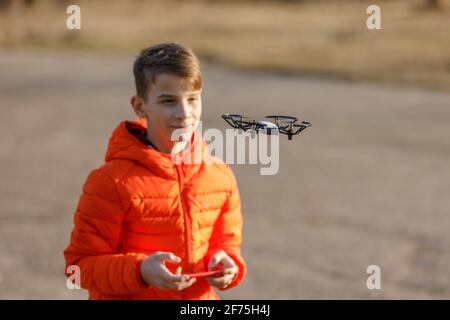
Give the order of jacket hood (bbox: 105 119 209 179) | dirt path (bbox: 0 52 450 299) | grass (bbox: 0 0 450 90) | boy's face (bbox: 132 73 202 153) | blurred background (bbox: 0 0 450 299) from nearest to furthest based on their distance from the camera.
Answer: boy's face (bbox: 132 73 202 153)
jacket hood (bbox: 105 119 209 179)
dirt path (bbox: 0 52 450 299)
blurred background (bbox: 0 0 450 299)
grass (bbox: 0 0 450 90)

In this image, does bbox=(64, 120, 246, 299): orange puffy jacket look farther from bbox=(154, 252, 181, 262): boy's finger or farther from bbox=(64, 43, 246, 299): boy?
bbox=(154, 252, 181, 262): boy's finger

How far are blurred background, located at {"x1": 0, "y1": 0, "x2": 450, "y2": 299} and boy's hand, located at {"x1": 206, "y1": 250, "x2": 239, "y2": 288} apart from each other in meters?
2.75

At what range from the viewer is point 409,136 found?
1177 centimetres

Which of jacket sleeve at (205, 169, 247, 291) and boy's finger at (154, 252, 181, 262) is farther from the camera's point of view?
jacket sleeve at (205, 169, 247, 291)

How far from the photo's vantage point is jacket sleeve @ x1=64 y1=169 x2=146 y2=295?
11.5ft

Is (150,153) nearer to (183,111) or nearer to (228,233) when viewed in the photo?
(183,111)

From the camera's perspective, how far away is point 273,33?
24.2m

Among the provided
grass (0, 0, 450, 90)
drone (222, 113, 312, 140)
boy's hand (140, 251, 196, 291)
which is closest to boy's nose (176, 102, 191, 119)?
boy's hand (140, 251, 196, 291)

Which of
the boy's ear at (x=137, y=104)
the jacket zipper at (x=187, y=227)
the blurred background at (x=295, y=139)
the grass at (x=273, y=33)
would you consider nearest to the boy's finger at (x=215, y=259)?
the jacket zipper at (x=187, y=227)

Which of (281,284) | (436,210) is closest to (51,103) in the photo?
(436,210)

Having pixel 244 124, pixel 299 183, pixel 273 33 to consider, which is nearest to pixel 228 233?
pixel 244 124

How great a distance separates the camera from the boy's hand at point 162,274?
3268 millimetres

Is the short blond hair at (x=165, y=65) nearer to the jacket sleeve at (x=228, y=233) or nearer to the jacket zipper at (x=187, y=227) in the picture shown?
the jacket zipper at (x=187, y=227)
